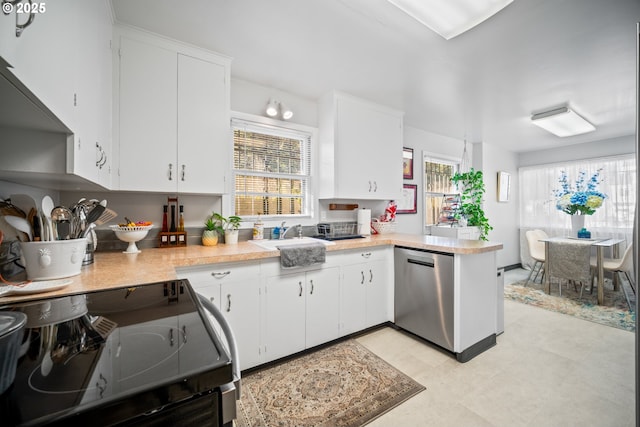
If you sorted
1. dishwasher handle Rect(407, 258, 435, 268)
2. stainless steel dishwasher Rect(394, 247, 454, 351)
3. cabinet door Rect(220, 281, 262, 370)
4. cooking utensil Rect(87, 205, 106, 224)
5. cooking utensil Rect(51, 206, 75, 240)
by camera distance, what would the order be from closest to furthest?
cooking utensil Rect(51, 206, 75, 240)
cooking utensil Rect(87, 205, 106, 224)
cabinet door Rect(220, 281, 262, 370)
stainless steel dishwasher Rect(394, 247, 454, 351)
dishwasher handle Rect(407, 258, 435, 268)

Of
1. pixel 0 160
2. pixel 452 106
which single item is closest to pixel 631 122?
pixel 452 106

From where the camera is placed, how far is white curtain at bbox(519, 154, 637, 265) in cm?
442

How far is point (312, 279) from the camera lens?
2.27 metres

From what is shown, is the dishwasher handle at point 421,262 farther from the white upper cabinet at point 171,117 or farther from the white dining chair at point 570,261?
the white dining chair at point 570,261

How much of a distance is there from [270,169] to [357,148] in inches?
39.6

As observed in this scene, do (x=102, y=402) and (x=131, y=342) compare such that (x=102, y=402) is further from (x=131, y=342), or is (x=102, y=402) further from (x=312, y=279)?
(x=312, y=279)

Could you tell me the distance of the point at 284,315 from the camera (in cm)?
214

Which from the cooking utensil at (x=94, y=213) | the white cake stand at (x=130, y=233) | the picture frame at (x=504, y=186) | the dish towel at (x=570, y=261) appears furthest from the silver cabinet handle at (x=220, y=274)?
the picture frame at (x=504, y=186)

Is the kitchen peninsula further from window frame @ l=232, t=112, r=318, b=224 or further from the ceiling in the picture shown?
the ceiling

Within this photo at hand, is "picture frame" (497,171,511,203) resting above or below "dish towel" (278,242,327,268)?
above

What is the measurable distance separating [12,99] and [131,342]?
74cm

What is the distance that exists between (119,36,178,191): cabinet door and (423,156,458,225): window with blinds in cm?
363

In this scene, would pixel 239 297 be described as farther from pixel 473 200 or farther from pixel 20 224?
pixel 473 200

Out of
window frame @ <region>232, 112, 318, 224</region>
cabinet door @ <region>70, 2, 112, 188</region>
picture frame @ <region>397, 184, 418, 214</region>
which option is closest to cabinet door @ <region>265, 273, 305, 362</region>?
window frame @ <region>232, 112, 318, 224</region>
